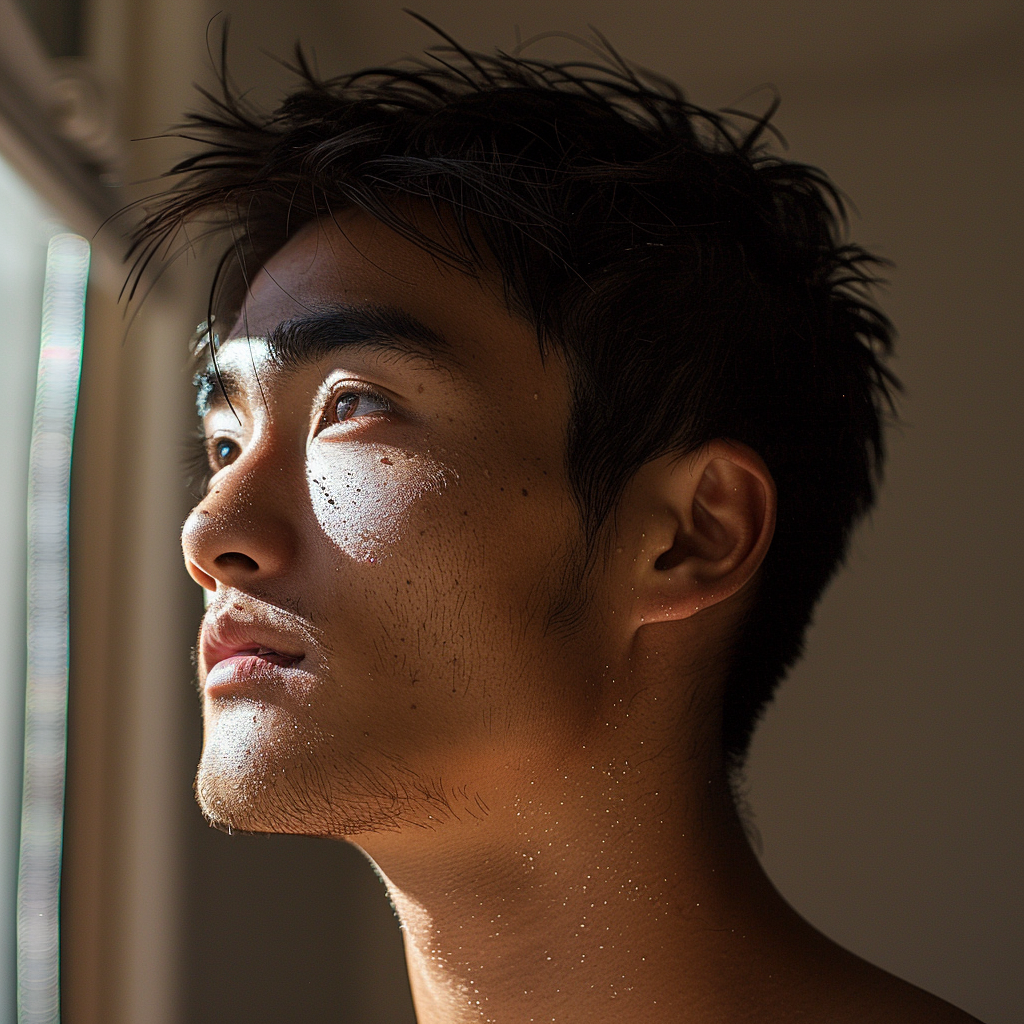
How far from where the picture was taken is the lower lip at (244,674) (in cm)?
82

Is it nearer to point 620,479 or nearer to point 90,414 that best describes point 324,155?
point 620,479

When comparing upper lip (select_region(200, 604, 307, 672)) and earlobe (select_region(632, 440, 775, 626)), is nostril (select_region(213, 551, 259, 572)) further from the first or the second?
earlobe (select_region(632, 440, 775, 626))

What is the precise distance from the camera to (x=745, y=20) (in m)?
1.47

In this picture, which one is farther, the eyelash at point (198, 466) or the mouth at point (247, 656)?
the eyelash at point (198, 466)

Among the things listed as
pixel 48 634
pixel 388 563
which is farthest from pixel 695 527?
pixel 48 634

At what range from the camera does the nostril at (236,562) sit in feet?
2.77

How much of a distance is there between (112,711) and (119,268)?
55 centimetres

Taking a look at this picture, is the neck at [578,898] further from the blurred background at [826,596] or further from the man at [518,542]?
the blurred background at [826,596]

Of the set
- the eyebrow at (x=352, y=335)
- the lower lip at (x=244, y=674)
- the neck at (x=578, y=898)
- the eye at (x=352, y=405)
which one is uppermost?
the eyebrow at (x=352, y=335)

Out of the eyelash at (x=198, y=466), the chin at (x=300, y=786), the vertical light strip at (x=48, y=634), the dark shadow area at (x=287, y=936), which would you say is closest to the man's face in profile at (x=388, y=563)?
the chin at (x=300, y=786)

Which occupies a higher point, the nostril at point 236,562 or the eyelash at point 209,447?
the eyelash at point 209,447

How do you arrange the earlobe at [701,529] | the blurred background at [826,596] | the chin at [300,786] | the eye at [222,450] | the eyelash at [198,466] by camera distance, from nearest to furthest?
the chin at [300,786], the earlobe at [701,529], the eye at [222,450], the eyelash at [198,466], the blurred background at [826,596]

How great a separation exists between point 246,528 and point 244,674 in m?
0.11

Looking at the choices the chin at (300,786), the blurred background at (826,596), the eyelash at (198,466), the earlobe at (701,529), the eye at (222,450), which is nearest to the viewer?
the chin at (300,786)
